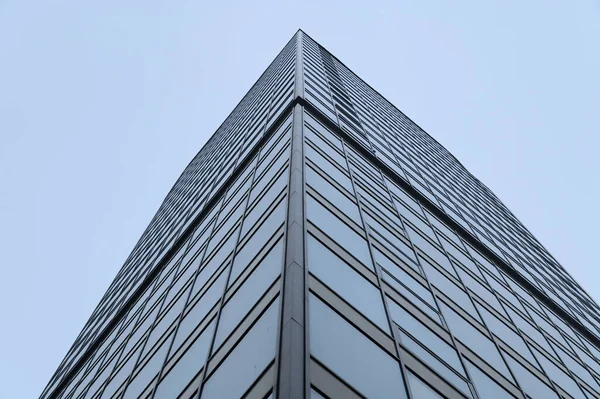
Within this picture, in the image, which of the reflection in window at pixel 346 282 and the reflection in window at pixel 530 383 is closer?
the reflection in window at pixel 346 282

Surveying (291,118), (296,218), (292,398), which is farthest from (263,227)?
(291,118)

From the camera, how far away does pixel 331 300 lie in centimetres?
1080

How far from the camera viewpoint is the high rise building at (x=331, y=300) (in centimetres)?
991

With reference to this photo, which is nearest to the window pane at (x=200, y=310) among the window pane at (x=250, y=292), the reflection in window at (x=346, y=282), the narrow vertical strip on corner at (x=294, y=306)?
the window pane at (x=250, y=292)

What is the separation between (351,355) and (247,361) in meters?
1.73

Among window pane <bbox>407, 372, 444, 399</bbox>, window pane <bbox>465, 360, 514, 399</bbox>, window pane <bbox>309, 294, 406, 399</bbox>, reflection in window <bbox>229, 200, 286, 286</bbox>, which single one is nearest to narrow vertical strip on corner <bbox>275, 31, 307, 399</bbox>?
window pane <bbox>309, 294, 406, 399</bbox>

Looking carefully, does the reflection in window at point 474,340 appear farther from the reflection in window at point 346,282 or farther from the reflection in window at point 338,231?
the reflection in window at point 346,282

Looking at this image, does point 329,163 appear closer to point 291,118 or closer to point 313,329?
point 291,118

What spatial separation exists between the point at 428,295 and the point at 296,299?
6475 millimetres

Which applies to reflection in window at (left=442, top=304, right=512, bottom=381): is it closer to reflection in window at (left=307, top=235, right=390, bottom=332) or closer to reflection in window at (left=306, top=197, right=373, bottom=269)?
reflection in window at (left=306, top=197, right=373, bottom=269)

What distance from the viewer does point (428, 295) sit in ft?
50.5

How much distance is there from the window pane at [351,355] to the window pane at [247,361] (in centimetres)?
69

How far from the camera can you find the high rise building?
9914mm

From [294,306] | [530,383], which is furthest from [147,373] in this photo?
[530,383]
